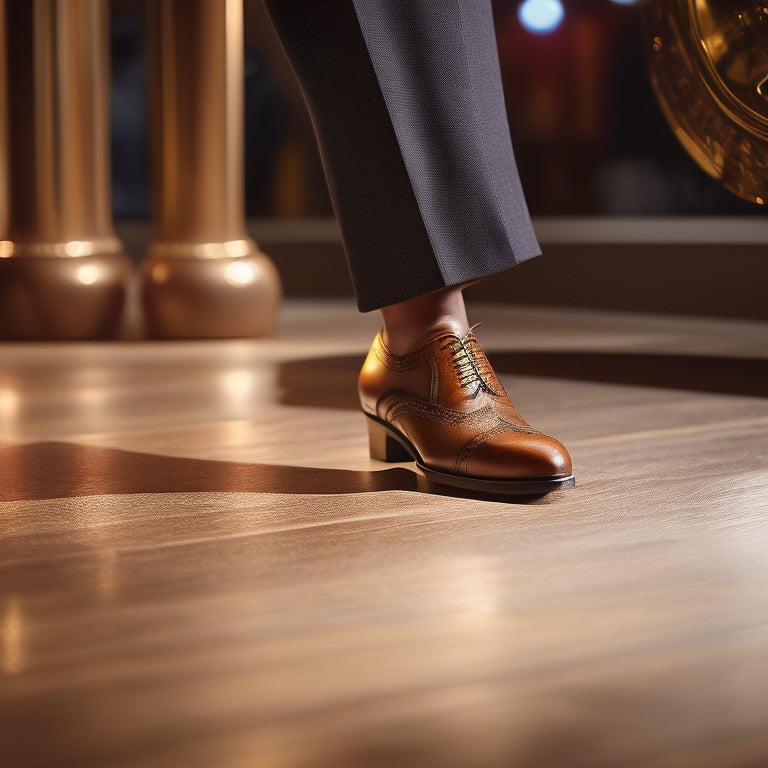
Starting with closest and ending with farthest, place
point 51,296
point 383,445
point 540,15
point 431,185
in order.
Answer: point 431,185 < point 383,445 < point 51,296 < point 540,15

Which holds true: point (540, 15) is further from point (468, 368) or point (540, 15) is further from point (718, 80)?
point (468, 368)

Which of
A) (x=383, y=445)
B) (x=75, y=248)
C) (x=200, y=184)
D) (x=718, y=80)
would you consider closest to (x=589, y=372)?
(x=718, y=80)

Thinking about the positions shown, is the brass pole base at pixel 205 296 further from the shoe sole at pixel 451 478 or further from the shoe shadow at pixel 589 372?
the shoe sole at pixel 451 478

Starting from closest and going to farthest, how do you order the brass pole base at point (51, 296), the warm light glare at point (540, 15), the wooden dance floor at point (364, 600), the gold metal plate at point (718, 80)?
the wooden dance floor at point (364, 600), the gold metal plate at point (718, 80), the brass pole base at point (51, 296), the warm light glare at point (540, 15)

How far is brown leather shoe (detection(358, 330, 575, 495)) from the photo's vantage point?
2.40ft

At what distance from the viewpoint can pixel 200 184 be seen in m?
1.85

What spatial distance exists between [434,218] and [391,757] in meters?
0.45

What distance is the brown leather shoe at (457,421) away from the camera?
73 cm

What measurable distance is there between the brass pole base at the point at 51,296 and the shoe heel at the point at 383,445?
1.07 meters

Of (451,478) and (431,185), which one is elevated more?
(431,185)

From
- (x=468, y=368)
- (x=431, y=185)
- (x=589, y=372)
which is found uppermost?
(x=431, y=185)

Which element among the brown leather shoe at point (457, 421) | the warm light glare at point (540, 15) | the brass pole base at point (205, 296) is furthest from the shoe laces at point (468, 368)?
the warm light glare at point (540, 15)

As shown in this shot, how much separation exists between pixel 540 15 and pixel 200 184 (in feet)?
3.04

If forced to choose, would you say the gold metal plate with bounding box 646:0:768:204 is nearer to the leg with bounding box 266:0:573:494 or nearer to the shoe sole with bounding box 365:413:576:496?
the leg with bounding box 266:0:573:494
